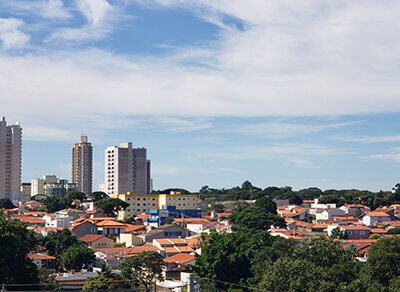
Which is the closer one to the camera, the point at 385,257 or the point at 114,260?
the point at 385,257

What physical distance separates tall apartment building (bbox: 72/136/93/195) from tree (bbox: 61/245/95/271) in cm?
7336

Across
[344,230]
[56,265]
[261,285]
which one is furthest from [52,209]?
[261,285]

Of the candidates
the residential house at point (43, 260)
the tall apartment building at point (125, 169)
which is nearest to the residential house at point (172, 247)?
the residential house at point (43, 260)

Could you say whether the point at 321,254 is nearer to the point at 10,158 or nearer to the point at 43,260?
the point at 43,260

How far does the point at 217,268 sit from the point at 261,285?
6.37 metres

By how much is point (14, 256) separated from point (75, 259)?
1617 centimetres

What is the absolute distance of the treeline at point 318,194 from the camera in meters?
70.7

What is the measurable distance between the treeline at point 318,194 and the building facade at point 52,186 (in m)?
24.4

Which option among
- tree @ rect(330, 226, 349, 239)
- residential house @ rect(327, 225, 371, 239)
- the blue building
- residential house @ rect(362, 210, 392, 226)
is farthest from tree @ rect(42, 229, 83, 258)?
residential house @ rect(362, 210, 392, 226)

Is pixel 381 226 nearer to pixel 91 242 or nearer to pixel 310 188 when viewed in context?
pixel 91 242

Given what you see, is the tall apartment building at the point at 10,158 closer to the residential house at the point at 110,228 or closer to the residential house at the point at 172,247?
the residential house at the point at 110,228

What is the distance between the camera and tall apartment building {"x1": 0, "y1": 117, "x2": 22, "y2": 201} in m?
90.4

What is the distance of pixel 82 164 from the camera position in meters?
108

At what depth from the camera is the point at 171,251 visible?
3856 centimetres
